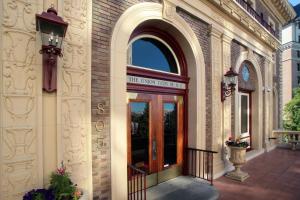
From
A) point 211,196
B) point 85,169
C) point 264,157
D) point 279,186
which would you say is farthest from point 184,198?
point 264,157

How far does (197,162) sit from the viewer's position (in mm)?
6766

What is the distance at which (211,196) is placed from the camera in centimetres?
544

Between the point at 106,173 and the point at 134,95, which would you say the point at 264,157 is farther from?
the point at 106,173

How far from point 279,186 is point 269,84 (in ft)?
23.6

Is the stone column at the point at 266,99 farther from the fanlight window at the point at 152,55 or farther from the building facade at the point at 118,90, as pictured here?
the fanlight window at the point at 152,55

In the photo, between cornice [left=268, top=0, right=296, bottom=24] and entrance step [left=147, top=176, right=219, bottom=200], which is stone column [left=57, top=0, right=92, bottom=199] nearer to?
entrance step [left=147, top=176, right=219, bottom=200]

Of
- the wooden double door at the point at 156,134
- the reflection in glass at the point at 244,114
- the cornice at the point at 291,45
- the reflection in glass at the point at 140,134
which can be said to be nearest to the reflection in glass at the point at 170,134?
the wooden double door at the point at 156,134

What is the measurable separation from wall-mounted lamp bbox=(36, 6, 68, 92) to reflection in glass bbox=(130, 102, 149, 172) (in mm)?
2337

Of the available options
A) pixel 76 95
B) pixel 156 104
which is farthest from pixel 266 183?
pixel 76 95

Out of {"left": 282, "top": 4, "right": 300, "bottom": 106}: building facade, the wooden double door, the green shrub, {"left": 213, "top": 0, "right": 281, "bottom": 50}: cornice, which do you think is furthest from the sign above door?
{"left": 282, "top": 4, "right": 300, "bottom": 106}: building facade

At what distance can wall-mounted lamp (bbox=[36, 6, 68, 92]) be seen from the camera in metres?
3.16

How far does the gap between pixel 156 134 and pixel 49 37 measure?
363cm

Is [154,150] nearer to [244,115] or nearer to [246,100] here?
[244,115]

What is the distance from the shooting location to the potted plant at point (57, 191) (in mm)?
3059
